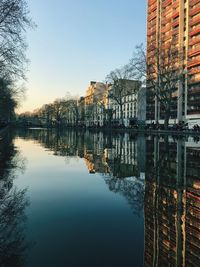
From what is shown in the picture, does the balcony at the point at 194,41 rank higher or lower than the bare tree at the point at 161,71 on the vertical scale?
higher

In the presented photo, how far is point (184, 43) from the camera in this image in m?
90.4

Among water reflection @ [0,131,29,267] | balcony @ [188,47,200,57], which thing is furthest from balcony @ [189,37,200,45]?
water reflection @ [0,131,29,267]

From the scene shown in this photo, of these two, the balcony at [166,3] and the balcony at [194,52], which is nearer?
the balcony at [194,52]

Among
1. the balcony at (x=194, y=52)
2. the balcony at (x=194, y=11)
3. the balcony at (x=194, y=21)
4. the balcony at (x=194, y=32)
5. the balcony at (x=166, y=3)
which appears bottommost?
the balcony at (x=194, y=52)

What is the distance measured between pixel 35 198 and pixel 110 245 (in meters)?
3.84

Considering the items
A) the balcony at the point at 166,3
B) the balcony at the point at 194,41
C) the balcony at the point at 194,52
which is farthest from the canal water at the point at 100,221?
the balcony at the point at 166,3

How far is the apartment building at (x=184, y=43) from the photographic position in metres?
83.8

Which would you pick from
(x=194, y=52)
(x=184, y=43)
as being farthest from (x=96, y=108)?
(x=194, y=52)

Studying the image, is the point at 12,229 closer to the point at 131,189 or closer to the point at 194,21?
the point at 131,189

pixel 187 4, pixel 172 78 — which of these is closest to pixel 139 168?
pixel 172 78

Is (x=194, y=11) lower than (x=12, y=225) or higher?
higher

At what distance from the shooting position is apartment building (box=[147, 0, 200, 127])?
8381 centimetres

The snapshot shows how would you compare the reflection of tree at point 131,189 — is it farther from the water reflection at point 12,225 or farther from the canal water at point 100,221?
the water reflection at point 12,225

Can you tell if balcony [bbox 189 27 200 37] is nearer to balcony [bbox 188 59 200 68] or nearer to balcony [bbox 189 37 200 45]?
balcony [bbox 189 37 200 45]
